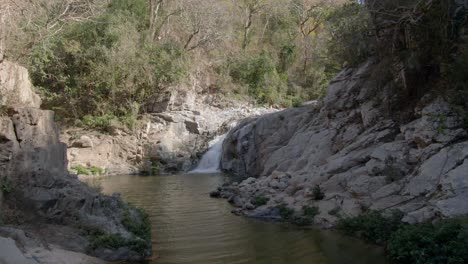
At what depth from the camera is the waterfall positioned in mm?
25147

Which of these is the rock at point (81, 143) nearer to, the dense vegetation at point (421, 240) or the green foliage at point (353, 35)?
the green foliage at point (353, 35)

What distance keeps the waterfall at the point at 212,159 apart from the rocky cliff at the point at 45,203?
1551 cm

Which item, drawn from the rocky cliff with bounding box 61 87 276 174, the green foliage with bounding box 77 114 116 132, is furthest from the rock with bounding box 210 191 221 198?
the green foliage with bounding box 77 114 116 132

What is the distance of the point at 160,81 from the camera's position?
29.2 meters

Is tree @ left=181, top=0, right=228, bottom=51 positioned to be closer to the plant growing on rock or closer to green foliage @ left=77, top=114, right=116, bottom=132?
green foliage @ left=77, top=114, right=116, bottom=132

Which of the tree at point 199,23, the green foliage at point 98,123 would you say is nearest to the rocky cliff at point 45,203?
the green foliage at point 98,123

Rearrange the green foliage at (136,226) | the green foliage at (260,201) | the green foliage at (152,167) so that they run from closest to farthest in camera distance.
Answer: the green foliage at (136,226), the green foliage at (260,201), the green foliage at (152,167)

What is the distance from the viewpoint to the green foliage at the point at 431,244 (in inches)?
251

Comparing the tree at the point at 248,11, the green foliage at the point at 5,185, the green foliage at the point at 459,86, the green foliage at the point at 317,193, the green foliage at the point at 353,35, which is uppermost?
the tree at the point at 248,11

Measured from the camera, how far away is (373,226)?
28.0 ft

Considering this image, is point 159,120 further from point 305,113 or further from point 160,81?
point 305,113

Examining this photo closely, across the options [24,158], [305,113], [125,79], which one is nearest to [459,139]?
[24,158]

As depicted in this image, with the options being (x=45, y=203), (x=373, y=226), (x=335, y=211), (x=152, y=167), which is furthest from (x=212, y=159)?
(x=45, y=203)

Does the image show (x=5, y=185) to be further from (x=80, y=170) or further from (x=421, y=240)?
(x=80, y=170)
